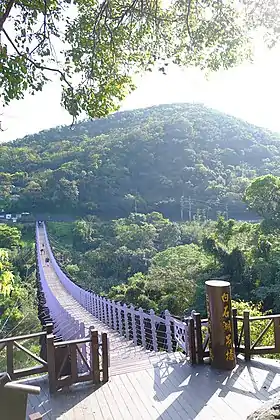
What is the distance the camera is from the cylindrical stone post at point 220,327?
347 cm

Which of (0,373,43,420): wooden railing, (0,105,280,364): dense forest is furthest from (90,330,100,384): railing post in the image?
(0,105,280,364): dense forest

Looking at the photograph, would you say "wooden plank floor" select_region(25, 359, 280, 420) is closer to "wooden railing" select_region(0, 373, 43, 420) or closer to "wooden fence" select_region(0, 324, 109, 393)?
"wooden fence" select_region(0, 324, 109, 393)

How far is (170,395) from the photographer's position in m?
3.01

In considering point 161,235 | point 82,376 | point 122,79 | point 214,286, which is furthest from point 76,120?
point 161,235

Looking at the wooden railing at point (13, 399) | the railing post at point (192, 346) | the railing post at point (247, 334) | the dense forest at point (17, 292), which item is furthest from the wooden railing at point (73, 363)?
the wooden railing at point (13, 399)

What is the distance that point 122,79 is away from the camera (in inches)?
154

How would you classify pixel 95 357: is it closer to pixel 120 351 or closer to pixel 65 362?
pixel 65 362

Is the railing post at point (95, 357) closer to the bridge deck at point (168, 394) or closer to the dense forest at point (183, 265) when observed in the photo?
the bridge deck at point (168, 394)

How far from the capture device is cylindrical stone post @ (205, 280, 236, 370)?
3475mm

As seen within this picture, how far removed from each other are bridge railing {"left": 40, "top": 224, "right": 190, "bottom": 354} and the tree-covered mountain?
30580 millimetres

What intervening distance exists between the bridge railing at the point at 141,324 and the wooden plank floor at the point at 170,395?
21.1 inches

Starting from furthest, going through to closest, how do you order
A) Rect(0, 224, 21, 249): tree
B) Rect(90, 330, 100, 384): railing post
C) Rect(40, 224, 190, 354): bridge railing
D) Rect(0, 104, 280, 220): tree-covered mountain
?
Rect(0, 104, 280, 220): tree-covered mountain < Rect(0, 224, 21, 249): tree < Rect(40, 224, 190, 354): bridge railing < Rect(90, 330, 100, 384): railing post

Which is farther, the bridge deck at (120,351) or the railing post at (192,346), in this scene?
the bridge deck at (120,351)

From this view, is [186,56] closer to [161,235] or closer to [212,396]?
[212,396]
